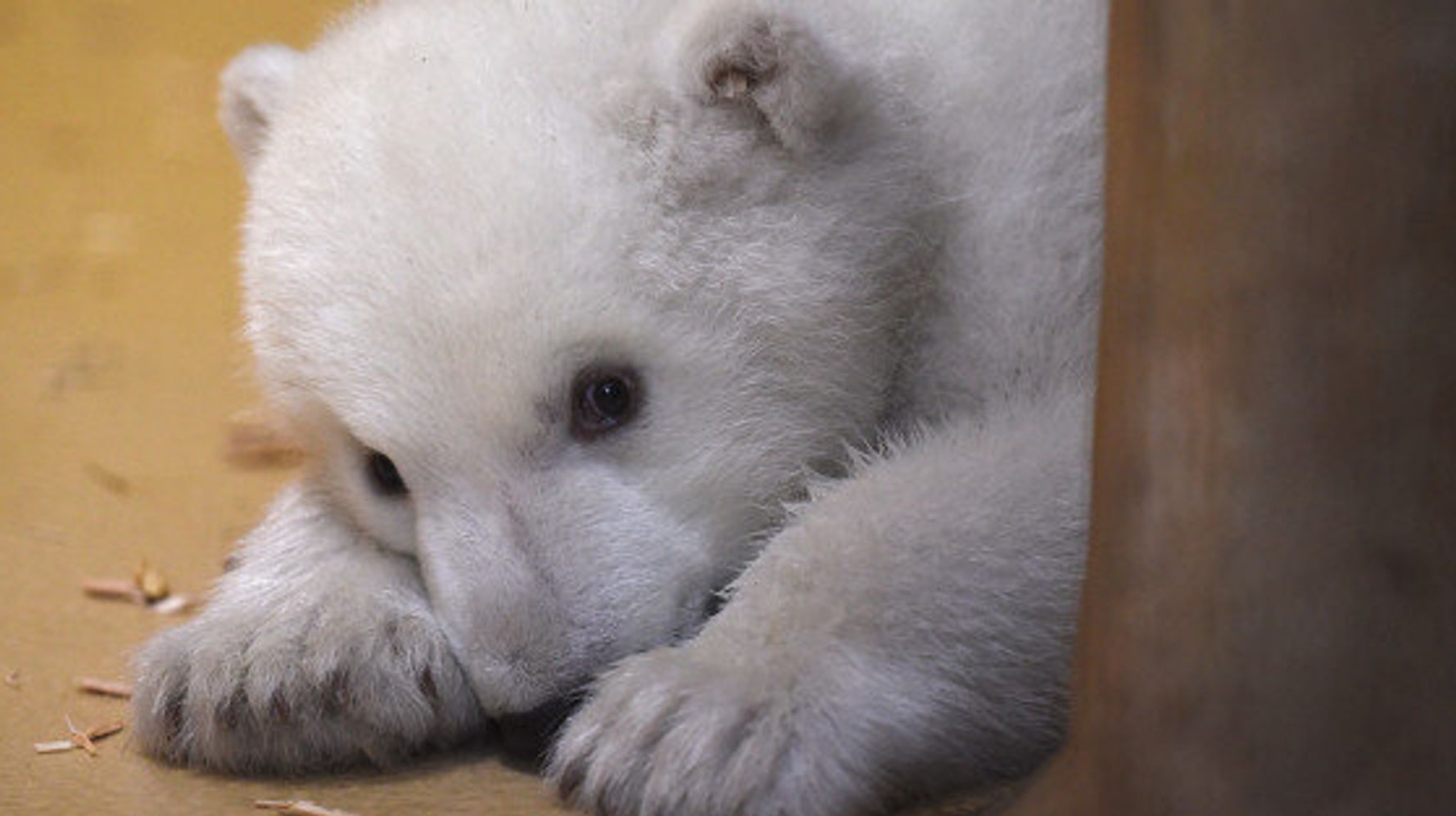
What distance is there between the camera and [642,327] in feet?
9.86

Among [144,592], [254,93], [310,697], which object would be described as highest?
[254,93]

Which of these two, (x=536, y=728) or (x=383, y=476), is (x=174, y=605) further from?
(x=536, y=728)

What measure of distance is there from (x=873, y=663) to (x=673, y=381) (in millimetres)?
624

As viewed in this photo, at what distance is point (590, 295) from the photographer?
9.71 feet

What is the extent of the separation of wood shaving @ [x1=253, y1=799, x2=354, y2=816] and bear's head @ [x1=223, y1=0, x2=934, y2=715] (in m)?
0.29

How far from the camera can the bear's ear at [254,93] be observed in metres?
3.55

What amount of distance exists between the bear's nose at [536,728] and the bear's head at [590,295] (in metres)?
0.02

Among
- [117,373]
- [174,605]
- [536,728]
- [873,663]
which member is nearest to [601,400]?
[536,728]

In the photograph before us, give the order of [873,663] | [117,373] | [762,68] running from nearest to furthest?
1. [873,663]
2. [762,68]
3. [117,373]

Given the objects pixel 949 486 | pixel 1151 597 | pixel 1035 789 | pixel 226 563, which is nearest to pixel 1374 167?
pixel 1151 597

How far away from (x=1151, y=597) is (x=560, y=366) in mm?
1126

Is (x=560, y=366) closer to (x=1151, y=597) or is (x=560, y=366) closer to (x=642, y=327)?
(x=642, y=327)

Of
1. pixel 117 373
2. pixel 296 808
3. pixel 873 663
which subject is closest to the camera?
pixel 873 663

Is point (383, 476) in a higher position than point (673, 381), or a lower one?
lower
